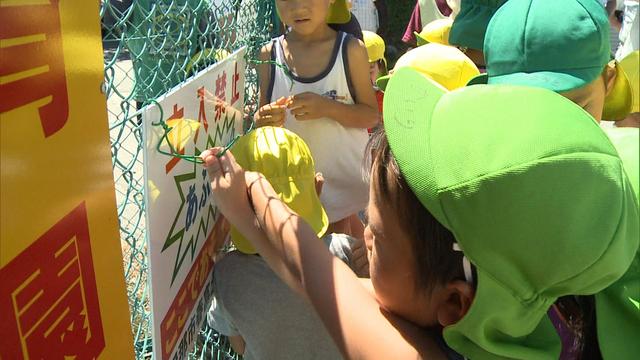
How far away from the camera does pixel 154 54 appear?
57.7 inches

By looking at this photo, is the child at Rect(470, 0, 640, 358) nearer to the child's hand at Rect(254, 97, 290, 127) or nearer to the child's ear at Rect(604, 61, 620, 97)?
the child's ear at Rect(604, 61, 620, 97)

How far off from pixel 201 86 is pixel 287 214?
14.5 inches

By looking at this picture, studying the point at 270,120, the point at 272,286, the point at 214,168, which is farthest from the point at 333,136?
the point at 214,168

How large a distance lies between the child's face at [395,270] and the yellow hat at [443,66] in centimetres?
96

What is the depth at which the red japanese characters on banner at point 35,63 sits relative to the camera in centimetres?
62

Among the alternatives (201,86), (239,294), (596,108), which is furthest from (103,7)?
(596,108)

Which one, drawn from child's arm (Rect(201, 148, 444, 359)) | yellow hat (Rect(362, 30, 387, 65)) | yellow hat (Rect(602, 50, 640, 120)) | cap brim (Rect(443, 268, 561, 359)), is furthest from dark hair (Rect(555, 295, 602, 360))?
yellow hat (Rect(362, 30, 387, 65))

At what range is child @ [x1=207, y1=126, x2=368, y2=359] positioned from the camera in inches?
58.5

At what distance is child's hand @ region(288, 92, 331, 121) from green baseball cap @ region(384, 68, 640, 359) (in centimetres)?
115

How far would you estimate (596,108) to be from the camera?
5.36 feet

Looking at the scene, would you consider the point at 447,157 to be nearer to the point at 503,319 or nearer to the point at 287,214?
the point at 503,319

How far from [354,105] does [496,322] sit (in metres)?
1.47

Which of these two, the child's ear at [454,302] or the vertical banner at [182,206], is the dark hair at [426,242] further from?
the vertical banner at [182,206]

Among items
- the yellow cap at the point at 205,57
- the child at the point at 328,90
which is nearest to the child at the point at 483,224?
the yellow cap at the point at 205,57
